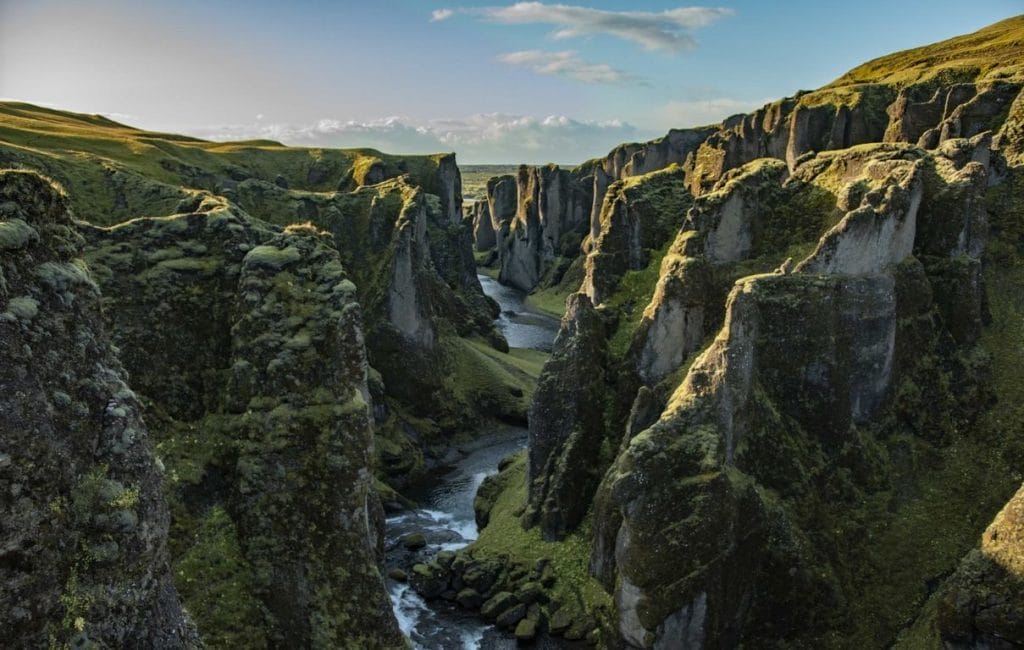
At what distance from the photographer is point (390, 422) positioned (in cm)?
7338

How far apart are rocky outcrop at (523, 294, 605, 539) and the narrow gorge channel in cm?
801

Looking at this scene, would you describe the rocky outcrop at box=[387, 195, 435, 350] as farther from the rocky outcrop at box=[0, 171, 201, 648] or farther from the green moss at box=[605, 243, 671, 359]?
the rocky outcrop at box=[0, 171, 201, 648]

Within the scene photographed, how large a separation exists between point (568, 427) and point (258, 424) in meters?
27.6

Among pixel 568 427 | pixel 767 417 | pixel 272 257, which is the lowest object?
pixel 568 427

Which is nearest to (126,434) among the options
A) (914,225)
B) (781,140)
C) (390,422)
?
(914,225)

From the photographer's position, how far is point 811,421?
1502 inches

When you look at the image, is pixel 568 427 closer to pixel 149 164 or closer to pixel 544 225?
pixel 149 164

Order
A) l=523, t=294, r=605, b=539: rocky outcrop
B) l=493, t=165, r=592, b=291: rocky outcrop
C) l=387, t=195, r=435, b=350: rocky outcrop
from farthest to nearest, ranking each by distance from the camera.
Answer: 1. l=493, t=165, r=592, b=291: rocky outcrop
2. l=387, t=195, r=435, b=350: rocky outcrop
3. l=523, t=294, r=605, b=539: rocky outcrop

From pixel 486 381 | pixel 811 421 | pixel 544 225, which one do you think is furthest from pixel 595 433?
pixel 544 225

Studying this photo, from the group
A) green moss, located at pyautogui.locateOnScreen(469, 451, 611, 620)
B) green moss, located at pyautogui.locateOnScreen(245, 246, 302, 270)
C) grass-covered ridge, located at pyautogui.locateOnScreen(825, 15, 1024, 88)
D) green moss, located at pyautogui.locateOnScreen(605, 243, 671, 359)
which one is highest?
Result: grass-covered ridge, located at pyautogui.locateOnScreen(825, 15, 1024, 88)

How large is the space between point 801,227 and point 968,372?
12.7 metres

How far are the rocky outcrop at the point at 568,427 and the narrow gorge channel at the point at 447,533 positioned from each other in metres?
8.01

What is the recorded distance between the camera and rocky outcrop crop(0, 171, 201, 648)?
13594mm

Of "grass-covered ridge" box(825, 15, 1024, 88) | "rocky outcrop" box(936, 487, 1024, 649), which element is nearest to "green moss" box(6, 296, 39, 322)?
"rocky outcrop" box(936, 487, 1024, 649)
